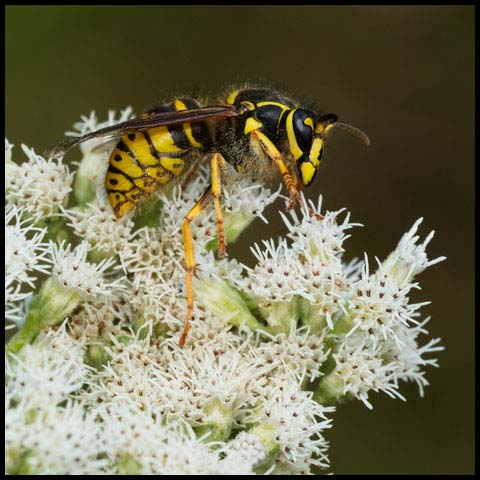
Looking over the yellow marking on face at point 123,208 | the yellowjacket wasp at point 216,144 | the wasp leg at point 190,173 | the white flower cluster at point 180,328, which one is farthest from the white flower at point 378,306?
the yellow marking on face at point 123,208

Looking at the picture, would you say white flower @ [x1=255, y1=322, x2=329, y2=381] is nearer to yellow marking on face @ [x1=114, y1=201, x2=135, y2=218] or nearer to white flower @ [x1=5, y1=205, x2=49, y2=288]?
yellow marking on face @ [x1=114, y1=201, x2=135, y2=218]

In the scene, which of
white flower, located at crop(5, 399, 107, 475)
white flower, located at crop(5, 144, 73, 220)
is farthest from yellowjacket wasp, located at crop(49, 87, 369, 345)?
white flower, located at crop(5, 399, 107, 475)

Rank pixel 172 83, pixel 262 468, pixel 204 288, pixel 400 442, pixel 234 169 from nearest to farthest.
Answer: pixel 262 468 < pixel 204 288 < pixel 234 169 < pixel 400 442 < pixel 172 83

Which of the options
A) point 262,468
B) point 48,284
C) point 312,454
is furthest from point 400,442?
point 48,284

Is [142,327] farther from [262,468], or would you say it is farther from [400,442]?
[400,442]

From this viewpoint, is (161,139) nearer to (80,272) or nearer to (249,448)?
(80,272)

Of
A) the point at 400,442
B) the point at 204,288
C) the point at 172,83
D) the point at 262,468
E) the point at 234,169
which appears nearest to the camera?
the point at 262,468
